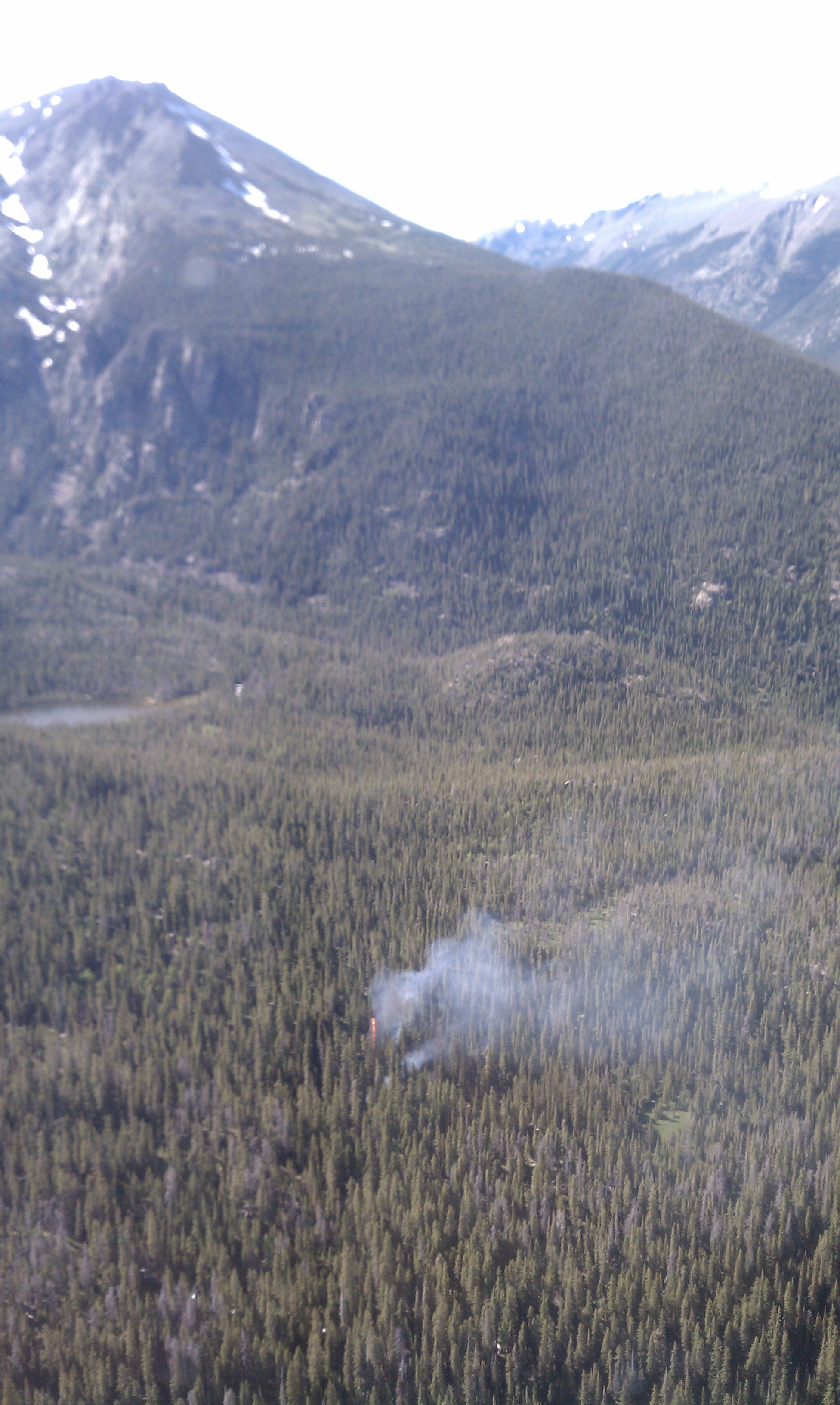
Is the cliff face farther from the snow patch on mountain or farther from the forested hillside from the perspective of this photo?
the forested hillside

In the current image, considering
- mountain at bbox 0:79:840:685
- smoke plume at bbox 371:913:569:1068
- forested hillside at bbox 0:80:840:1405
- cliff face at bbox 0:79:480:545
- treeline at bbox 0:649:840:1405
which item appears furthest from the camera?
cliff face at bbox 0:79:480:545

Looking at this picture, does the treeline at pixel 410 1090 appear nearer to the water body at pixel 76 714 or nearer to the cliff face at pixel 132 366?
the water body at pixel 76 714

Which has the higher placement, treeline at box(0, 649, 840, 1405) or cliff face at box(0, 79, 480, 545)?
cliff face at box(0, 79, 480, 545)

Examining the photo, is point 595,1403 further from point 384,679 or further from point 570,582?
point 570,582

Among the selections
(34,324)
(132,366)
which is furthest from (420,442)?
(34,324)

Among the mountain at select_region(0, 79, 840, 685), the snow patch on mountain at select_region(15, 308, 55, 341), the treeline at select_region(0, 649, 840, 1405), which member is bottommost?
the treeline at select_region(0, 649, 840, 1405)

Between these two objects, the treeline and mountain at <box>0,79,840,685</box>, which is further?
mountain at <box>0,79,840,685</box>

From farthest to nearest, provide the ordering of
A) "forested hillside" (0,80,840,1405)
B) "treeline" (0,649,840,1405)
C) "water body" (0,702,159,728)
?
1. "water body" (0,702,159,728)
2. "forested hillside" (0,80,840,1405)
3. "treeline" (0,649,840,1405)

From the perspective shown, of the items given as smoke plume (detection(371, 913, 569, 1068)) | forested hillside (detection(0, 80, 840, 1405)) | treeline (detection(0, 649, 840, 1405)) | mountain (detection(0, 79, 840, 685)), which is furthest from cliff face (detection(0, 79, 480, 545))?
smoke plume (detection(371, 913, 569, 1068))

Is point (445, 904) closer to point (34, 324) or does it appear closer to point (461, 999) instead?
point (461, 999)
